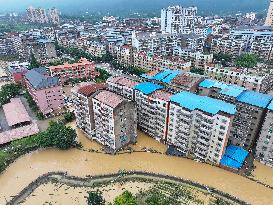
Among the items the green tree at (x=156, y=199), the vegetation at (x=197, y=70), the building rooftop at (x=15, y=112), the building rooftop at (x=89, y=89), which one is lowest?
the green tree at (x=156, y=199)

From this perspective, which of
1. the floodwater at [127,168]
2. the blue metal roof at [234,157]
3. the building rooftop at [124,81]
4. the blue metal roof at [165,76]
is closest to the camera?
the floodwater at [127,168]

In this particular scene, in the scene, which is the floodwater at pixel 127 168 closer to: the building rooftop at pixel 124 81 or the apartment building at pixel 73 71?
the building rooftop at pixel 124 81

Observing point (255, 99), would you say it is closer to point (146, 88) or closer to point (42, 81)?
point (146, 88)

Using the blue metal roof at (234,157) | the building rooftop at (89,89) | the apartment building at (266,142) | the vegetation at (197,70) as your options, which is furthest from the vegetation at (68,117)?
the vegetation at (197,70)

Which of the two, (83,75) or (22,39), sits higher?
(22,39)

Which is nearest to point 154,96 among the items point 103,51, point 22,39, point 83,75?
point 83,75

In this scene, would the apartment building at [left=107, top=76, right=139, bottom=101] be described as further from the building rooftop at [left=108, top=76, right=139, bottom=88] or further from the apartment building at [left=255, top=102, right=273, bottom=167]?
the apartment building at [left=255, top=102, right=273, bottom=167]

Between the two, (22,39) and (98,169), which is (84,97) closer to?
(98,169)
